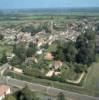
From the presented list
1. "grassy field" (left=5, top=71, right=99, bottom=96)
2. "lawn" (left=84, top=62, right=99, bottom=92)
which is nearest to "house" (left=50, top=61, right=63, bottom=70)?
"grassy field" (left=5, top=71, right=99, bottom=96)

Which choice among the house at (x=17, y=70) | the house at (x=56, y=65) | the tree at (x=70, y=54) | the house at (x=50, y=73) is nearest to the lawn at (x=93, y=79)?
the tree at (x=70, y=54)

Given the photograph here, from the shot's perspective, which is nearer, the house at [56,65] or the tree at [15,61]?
the house at [56,65]

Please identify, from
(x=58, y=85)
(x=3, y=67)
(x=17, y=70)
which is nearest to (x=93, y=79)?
(x=58, y=85)

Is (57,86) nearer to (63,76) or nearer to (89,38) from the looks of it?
(63,76)

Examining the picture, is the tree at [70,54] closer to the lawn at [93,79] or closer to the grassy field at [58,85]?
the lawn at [93,79]

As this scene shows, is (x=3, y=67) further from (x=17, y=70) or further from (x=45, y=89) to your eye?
(x=45, y=89)

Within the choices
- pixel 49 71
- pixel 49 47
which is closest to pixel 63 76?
pixel 49 71

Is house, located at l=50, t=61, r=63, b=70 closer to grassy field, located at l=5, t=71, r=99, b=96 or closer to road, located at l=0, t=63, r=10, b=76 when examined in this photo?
grassy field, located at l=5, t=71, r=99, b=96

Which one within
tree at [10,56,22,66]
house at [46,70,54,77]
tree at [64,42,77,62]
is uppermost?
tree at [64,42,77,62]

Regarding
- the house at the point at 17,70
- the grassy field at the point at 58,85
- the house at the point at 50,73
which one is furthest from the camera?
the house at the point at 17,70
